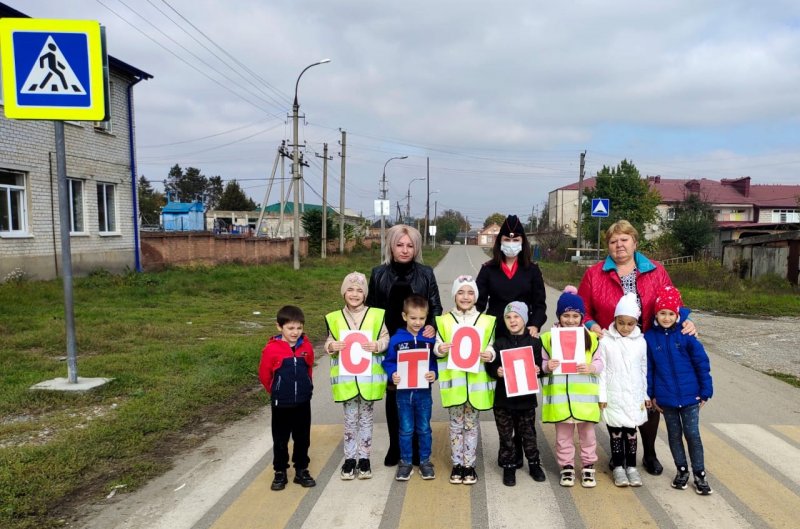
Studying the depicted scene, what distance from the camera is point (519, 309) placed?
403cm

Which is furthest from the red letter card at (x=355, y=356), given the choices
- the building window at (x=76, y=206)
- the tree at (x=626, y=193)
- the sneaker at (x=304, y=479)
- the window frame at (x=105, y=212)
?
the tree at (x=626, y=193)

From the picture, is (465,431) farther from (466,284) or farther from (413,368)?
(466,284)

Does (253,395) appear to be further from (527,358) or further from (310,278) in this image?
(310,278)

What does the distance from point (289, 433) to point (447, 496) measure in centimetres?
122

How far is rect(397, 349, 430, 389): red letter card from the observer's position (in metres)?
4.00

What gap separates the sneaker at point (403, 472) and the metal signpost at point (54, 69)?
164 inches

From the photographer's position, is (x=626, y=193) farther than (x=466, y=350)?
Yes

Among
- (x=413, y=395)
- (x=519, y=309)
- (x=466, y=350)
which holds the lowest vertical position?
(x=413, y=395)

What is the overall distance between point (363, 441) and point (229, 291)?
13.0 meters

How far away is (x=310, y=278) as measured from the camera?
2136cm

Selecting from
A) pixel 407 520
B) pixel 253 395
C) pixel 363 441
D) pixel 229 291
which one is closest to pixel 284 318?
pixel 363 441

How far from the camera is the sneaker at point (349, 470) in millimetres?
4094

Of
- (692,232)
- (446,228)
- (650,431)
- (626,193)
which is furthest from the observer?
(446,228)

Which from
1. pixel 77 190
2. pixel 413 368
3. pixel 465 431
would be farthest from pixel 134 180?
pixel 465 431
